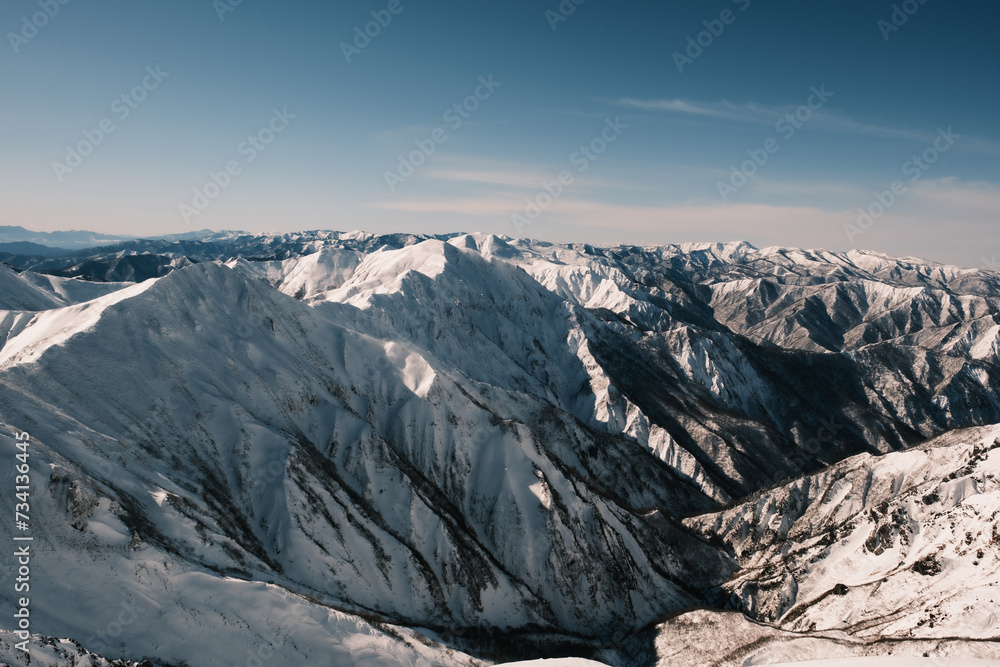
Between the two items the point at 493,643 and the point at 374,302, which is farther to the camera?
the point at 374,302

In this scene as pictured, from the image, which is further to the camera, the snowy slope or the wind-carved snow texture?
the snowy slope

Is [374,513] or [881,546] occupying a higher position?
[374,513]

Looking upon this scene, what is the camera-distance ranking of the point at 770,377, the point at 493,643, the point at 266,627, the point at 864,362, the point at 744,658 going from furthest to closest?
the point at 864,362 < the point at 770,377 < the point at 493,643 < the point at 744,658 < the point at 266,627

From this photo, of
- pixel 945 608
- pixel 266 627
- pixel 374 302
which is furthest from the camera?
pixel 374 302

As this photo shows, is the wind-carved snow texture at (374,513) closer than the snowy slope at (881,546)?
Yes

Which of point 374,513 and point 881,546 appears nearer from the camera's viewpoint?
point 881,546

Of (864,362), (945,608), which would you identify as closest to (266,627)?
(945,608)

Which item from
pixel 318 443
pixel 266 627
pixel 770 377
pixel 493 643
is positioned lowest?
pixel 493 643

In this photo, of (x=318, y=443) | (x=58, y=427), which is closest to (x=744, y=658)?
(x=318, y=443)

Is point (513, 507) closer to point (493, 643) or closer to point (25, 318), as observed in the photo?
point (493, 643)

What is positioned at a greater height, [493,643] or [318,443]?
[318,443]

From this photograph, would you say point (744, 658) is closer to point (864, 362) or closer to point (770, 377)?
point (770, 377)
